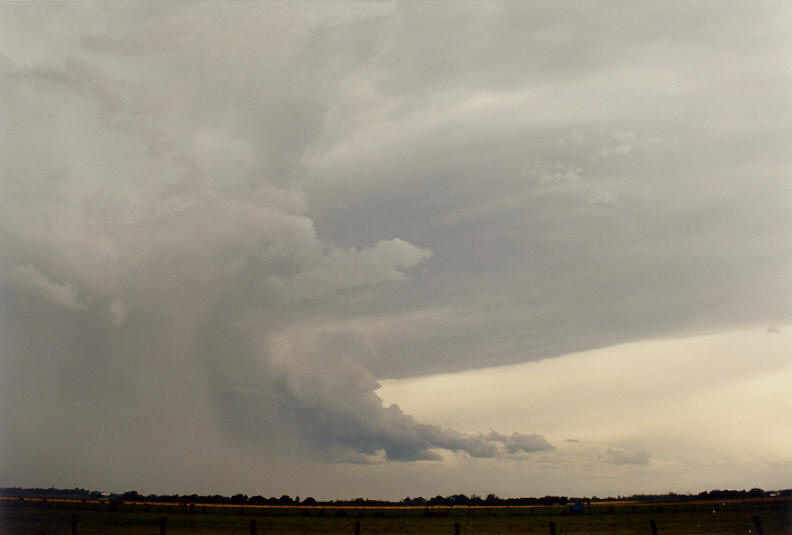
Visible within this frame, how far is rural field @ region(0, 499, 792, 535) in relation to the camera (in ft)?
313

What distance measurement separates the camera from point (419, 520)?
103062mm

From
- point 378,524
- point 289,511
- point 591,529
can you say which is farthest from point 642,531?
point 289,511

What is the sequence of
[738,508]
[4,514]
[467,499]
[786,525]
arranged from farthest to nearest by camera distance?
[467,499], [4,514], [738,508], [786,525]

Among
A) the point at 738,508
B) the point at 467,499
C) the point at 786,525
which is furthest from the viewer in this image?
the point at 467,499

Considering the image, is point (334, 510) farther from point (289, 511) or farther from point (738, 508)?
point (738, 508)

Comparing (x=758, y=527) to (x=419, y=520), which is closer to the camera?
(x=758, y=527)

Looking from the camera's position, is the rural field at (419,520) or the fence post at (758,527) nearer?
the fence post at (758,527)

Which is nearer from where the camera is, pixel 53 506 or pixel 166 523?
pixel 166 523

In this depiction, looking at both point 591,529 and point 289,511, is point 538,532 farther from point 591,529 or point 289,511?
point 289,511

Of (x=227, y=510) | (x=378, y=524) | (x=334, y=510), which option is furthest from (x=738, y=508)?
(x=227, y=510)

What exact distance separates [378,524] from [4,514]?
72.3 m

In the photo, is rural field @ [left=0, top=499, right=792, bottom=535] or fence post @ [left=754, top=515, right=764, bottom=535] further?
rural field @ [left=0, top=499, right=792, bottom=535]

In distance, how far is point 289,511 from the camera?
113438 mm

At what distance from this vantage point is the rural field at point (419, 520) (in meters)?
95.5
